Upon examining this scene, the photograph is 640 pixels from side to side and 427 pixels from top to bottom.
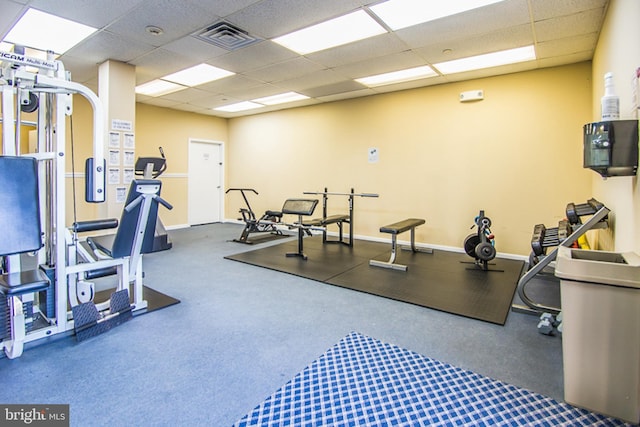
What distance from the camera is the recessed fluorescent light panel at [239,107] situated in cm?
706

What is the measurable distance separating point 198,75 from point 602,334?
5.51 m

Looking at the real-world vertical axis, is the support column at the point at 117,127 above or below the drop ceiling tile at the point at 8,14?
below

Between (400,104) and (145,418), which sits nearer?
(145,418)

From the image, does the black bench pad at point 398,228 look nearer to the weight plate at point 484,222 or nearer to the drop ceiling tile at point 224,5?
the weight plate at point 484,222

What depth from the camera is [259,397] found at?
72.8 inches

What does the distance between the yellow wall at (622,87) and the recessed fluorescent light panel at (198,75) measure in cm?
438

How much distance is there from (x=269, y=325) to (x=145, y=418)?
116 centimetres

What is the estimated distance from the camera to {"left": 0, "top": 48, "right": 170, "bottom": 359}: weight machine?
84.1 inches

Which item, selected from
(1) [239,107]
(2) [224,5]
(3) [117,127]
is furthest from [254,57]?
(1) [239,107]

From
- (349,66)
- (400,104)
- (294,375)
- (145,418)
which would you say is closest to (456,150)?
(400,104)

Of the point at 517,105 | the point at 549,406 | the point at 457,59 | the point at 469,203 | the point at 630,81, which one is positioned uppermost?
the point at 457,59

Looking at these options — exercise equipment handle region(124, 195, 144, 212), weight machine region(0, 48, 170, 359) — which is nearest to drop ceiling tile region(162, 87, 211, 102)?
weight machine region(0, 48, 170, 359)

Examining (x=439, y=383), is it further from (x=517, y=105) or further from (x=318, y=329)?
(x=517, y=105)

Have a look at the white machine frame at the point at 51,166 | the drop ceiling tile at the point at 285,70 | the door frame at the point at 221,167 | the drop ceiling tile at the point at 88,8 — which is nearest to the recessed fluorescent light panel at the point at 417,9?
the drop ceiling tile at the point at 285,70
